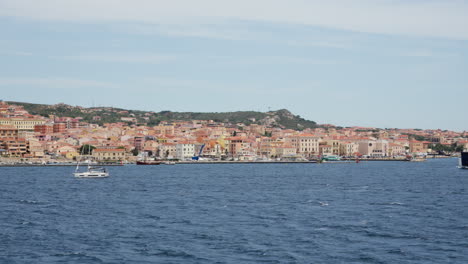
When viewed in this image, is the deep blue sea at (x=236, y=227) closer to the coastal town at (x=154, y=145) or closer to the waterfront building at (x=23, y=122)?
the coastal town at (x=154, y=145)

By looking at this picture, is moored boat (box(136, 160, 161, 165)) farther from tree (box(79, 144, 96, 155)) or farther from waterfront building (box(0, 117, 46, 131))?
waterfront building (box(0, 117, 46, 131))

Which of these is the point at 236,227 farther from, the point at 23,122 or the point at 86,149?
the point at 23,122

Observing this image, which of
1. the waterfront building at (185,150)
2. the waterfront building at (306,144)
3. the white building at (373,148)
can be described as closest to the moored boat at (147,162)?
the waterfront building at (185,150)

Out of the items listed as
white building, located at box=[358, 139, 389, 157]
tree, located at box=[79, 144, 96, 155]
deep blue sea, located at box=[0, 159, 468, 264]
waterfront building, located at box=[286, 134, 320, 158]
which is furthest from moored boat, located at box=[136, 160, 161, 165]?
deep blue sea, located at box=[0, 159, 468, 264]

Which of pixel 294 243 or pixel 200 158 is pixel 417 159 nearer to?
pixel 200 158

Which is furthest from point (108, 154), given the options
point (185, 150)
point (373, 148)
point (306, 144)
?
point (373, 148)

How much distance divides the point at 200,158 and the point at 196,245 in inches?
4804

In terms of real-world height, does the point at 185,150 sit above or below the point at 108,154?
above

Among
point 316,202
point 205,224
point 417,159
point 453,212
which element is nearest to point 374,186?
point 316,202

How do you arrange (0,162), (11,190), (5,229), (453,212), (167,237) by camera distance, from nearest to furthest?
(167,237) < (5,229) < (453,212) < (11,190) < (0,162)

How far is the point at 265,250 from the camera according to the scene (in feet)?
93.5

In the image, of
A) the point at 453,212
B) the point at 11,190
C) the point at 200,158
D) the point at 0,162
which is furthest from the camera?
the point at 200,158

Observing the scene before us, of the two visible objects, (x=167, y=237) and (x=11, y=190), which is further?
(x=11, y=190)

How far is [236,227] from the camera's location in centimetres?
3444
